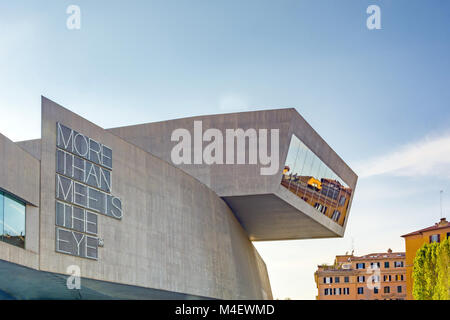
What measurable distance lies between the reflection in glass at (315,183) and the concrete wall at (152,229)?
4.93 metres

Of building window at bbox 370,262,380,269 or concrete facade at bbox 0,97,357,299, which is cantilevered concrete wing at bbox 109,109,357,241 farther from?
building window at bbox 370,262,380,269

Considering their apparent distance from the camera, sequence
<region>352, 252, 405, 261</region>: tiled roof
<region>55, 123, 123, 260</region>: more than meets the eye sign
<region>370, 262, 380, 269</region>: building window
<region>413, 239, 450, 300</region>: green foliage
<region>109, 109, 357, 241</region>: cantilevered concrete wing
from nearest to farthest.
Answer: <region>55, 123, 123, 260</region>: more than meets the eye sign < <region>109, 109, 357, 241</region>: cantilevered concrete wing < <region>413, 239, 450, 300</region>: green foliage < <region>352, 252, 405, 261</region>: tiled roof < <region>370, 262, 380, 269</region>: building window

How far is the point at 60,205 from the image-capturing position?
2781cm

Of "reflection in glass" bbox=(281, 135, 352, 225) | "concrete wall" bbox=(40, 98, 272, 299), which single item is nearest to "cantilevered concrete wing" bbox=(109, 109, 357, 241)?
"reflection in glass" bbox=(281, 135, 352, 225)

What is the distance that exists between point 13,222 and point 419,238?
65.0 m

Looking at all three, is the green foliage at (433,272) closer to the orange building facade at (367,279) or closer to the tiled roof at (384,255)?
the orange building facade at (367,279)

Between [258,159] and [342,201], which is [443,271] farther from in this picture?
[258,159]

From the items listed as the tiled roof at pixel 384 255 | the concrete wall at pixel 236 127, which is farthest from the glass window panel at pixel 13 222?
the tiled roof at pixel 384 255

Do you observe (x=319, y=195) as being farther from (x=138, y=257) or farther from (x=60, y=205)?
(x=60, y=205)

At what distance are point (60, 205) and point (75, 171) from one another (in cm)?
194

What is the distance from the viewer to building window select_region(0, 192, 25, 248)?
79.2ft

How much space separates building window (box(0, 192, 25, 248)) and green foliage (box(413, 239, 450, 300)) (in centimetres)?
4032
